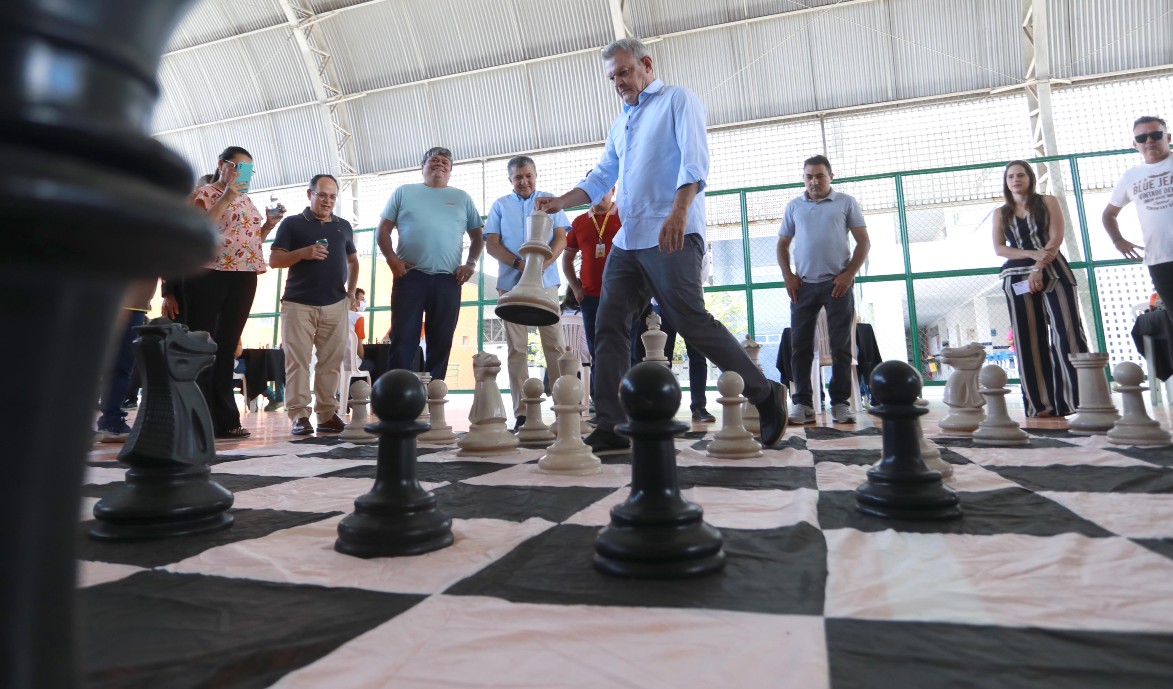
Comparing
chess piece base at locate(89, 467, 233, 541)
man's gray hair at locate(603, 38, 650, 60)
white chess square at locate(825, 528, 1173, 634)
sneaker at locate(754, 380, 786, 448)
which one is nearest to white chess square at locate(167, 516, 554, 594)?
chess piece base at locate(89, 467, 233, 541)

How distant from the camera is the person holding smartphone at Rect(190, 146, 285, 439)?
2.67 meters

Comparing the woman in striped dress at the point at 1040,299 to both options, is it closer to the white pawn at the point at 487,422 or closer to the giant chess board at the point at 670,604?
the giant chess board at the point at 670,604

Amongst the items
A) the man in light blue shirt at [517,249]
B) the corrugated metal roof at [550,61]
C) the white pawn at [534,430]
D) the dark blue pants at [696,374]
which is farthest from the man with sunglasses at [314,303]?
the corrugated metal roof at [550,61]

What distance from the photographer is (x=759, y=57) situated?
9266 millimetres

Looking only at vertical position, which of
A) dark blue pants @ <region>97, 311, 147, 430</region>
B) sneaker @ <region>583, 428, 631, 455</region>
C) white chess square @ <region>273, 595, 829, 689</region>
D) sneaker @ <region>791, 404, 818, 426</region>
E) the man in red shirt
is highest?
the man in red shirt

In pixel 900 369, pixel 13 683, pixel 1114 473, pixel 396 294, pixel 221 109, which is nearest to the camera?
pixel 13 683

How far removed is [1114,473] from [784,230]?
2.26m

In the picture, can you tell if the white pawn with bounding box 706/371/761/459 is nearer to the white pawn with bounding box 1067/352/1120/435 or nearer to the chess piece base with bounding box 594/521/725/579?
the chess piece base with bounding box 594/521/725/579

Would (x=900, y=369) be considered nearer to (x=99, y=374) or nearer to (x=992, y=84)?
(x=99, y=374)

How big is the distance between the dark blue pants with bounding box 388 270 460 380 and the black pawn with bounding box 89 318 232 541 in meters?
1.73

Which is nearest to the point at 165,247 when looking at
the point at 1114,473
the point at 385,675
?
the point at 385,675

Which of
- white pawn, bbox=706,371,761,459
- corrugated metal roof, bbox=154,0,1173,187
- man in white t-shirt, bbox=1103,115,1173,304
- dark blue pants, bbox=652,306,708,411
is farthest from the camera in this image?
corrugated metal roof, bbox=154,0,1173,187

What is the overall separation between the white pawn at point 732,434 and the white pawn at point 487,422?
2.19ft

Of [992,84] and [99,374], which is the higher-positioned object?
[992,84]
